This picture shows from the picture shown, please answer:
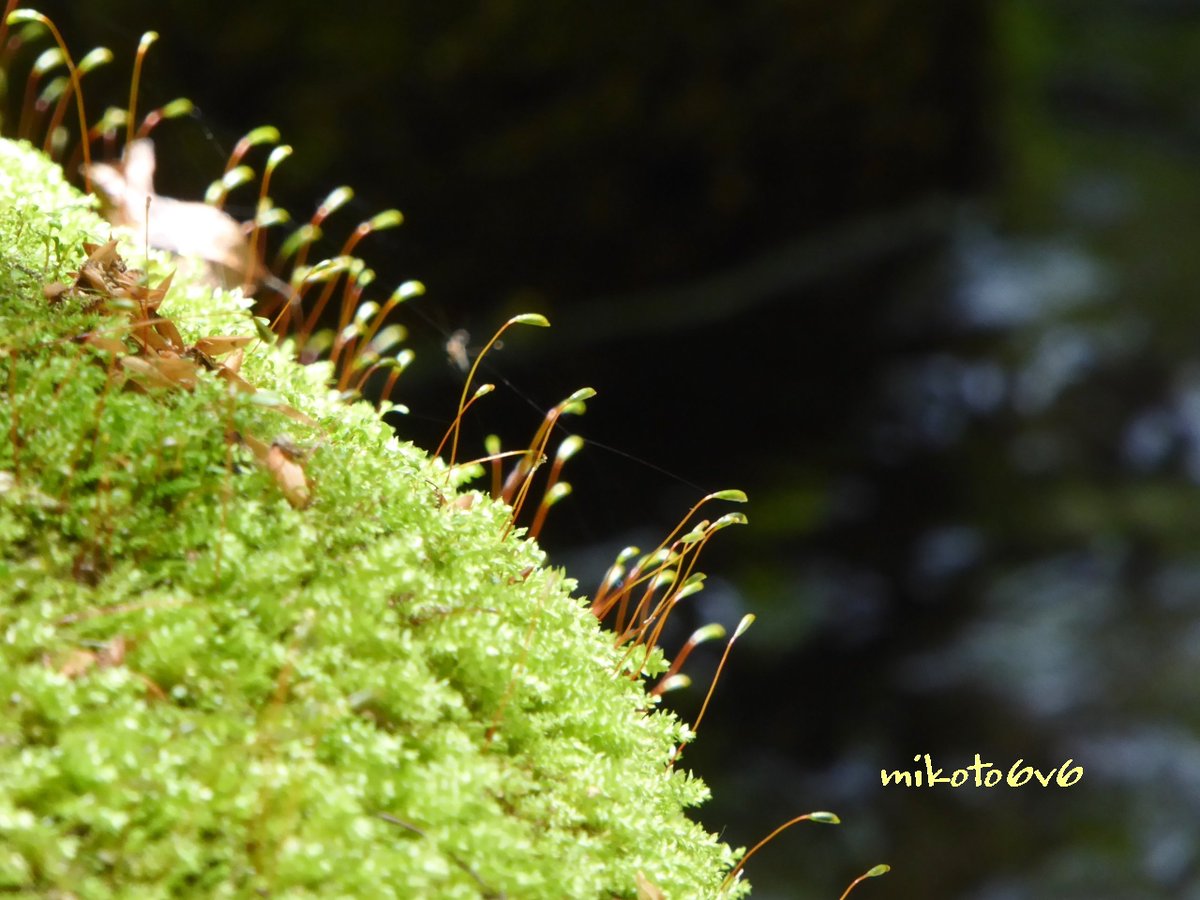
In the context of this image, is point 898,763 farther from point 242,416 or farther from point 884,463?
point 242,416

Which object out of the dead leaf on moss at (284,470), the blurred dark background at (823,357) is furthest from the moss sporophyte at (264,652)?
the blurred dark background at (823,357)

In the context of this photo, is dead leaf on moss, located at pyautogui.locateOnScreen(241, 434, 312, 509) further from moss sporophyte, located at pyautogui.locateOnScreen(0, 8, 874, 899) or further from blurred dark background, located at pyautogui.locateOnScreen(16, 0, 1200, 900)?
blurred dark background, located at pyautogui.locateOnScreen(16, 0, 1200, 900)

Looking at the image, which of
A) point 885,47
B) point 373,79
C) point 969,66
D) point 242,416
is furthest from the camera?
point 969,66

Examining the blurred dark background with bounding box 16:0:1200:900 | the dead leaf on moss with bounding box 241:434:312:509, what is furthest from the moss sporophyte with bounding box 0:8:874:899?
the blurred dark background with bounding box 16:0:1200:900

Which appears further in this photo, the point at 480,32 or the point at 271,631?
the point at 480,32

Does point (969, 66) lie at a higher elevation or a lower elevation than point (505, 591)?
higher

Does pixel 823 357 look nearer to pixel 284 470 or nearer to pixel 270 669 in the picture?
pixel 284 470

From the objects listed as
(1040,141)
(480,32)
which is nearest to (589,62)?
(480,32)

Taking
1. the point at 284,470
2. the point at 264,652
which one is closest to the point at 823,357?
the point at 284,470
